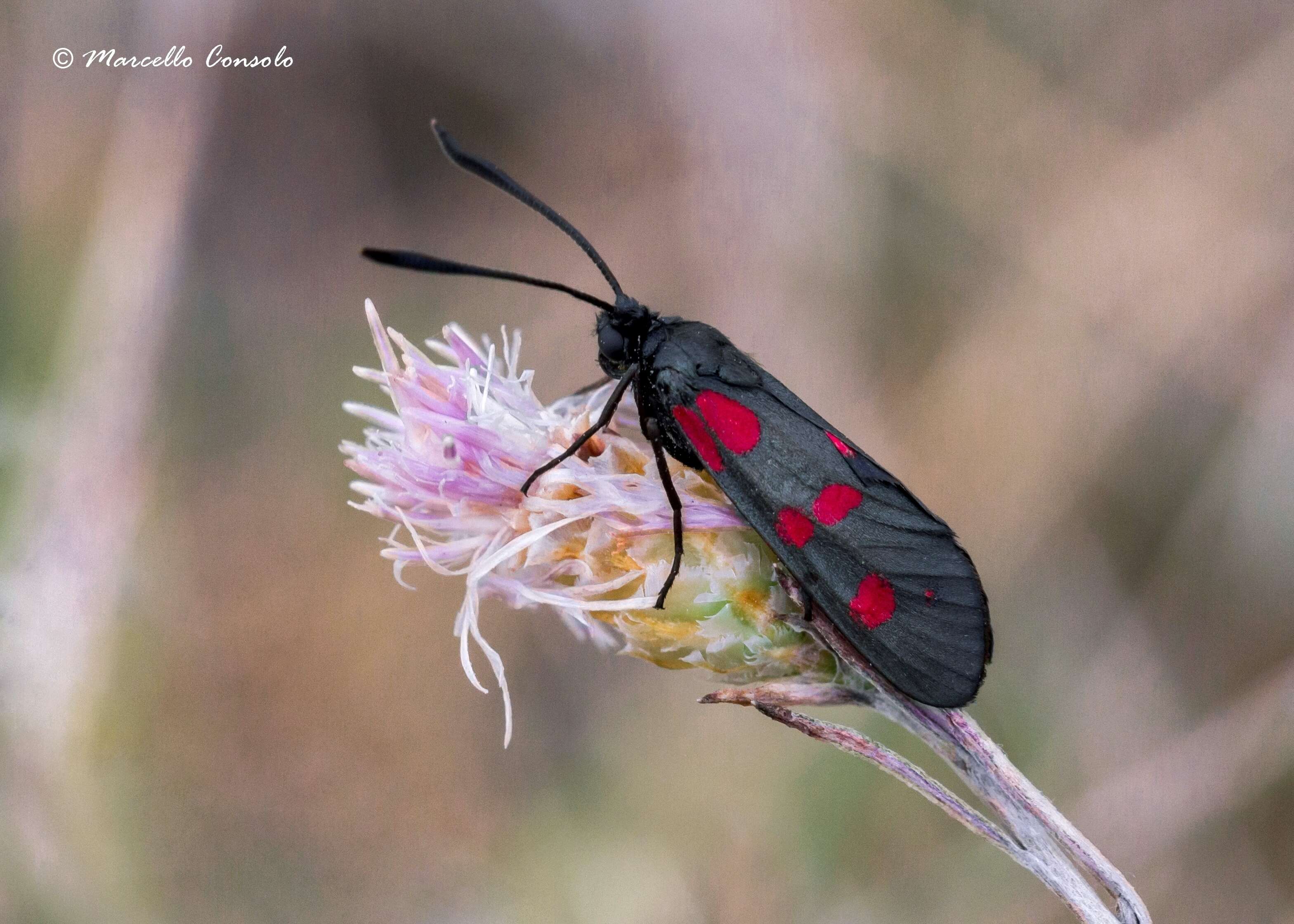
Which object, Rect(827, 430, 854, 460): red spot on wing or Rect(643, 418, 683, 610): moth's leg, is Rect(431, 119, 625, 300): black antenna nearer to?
Rect(643, 418, 683, 610): moth's leg

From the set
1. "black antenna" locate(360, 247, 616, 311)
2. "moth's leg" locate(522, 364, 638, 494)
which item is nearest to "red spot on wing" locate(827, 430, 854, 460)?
"moth's leg" locate(522, 364, 638, 494)

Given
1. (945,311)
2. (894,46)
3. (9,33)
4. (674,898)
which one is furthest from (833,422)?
(9,33)

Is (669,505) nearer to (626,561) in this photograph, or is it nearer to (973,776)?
(626,561)

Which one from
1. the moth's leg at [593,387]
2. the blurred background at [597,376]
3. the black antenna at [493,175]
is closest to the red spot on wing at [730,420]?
the black antenna at [493,175]

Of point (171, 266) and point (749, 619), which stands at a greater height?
Answer: point (749, 619)

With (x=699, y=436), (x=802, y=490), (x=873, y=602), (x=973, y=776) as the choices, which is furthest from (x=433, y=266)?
(x=973, y=776)

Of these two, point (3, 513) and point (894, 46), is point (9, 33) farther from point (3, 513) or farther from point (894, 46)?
point (894, 46)

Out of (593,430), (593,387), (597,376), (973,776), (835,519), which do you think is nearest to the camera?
(973,776)
